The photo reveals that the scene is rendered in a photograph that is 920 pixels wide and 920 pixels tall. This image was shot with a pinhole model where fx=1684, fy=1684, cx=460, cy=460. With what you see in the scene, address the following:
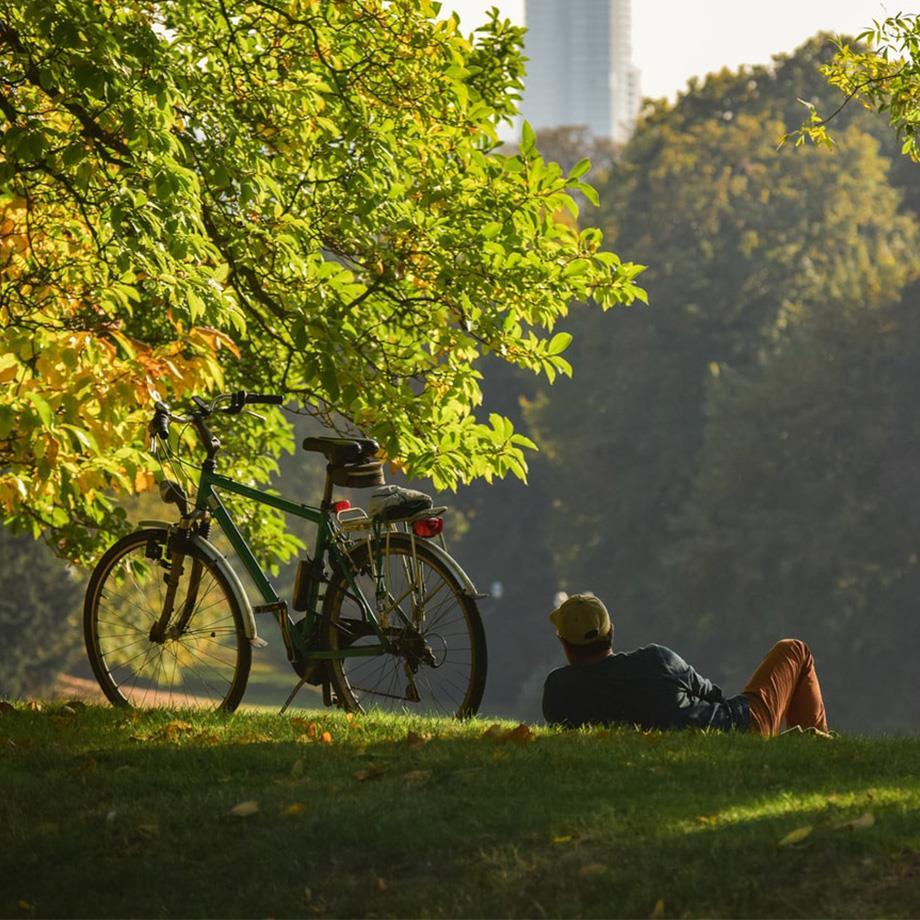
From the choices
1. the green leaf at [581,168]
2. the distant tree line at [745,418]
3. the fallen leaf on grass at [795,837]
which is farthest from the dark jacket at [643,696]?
the distant tree line at [745,418]

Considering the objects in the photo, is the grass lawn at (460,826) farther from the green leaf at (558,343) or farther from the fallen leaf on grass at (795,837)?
the green leaf at (558,343)

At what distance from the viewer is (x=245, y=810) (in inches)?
221

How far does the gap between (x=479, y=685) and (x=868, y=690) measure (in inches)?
1476

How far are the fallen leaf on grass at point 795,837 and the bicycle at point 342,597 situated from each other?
208cm

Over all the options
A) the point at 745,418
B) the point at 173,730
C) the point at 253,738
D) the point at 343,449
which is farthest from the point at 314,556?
the point at 745,418

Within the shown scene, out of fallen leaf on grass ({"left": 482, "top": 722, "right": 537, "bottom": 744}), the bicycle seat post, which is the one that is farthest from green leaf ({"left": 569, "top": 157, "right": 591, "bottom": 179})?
fallen leaf on grass ({"left": 482, "top": 722, "right": 537, "bottom": 744})

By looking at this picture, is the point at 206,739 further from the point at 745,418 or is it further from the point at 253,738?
the point at 745,418

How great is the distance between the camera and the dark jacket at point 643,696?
7.01 m

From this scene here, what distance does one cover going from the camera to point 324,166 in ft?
32.5

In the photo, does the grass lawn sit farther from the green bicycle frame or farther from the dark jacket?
the green bicycle frame

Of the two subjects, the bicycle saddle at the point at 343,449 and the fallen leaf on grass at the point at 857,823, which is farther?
the bicycle saddle at the point at 343,449

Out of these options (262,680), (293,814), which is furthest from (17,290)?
(262,680)

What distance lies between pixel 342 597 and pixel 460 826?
2.09 meters

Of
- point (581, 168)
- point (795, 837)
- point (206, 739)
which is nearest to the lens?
point (795, 837)
